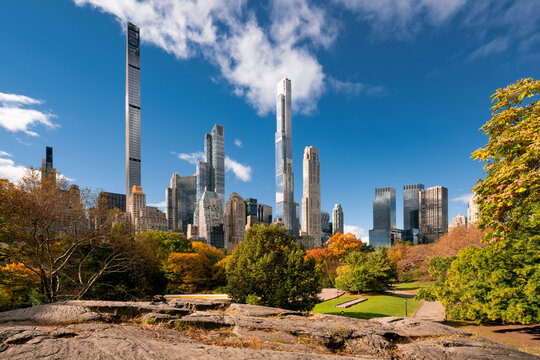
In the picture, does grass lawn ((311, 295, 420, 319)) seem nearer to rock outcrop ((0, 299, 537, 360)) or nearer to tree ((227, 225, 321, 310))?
tree ((227, 225, 321, 310))

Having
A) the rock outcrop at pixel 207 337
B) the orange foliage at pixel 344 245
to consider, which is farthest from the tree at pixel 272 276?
the orange foliage at pixel 344 245

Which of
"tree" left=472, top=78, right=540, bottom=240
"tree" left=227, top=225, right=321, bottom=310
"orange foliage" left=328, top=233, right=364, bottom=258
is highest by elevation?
"tree" left=472, top=78, right=540, bottom=240

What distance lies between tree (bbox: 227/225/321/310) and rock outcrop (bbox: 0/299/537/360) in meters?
10.1

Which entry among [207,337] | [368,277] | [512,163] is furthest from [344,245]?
[207,337]

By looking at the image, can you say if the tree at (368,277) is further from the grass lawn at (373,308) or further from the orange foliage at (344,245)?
the orange foliage at (344,245)

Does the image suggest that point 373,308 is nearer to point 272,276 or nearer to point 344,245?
point 272,276

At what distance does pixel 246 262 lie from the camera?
2133 cm

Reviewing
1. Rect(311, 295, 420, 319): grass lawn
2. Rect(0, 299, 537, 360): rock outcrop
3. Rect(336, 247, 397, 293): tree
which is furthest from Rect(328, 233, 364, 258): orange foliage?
Rect(0, 299, 537, 360): rock outcrop

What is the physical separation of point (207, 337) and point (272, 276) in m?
13.3

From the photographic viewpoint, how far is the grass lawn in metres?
26.6

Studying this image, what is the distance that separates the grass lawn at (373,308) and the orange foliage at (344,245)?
82.6 ft

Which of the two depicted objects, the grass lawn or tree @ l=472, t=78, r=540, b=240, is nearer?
tree @ l=472, t=78, r=540, b=240

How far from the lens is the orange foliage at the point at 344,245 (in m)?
60.3

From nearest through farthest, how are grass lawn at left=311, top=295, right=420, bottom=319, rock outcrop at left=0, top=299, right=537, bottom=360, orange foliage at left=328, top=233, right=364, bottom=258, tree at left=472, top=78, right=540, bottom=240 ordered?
rock outcrop at left=0, top=299, right=537, bottom=360
tree at left=472, top=78, right=540, bottom=240
grass lawn at left=311, top=295, right=420, bottom=319
orange foliage at left=328, top=233, right=364, bottom=258
